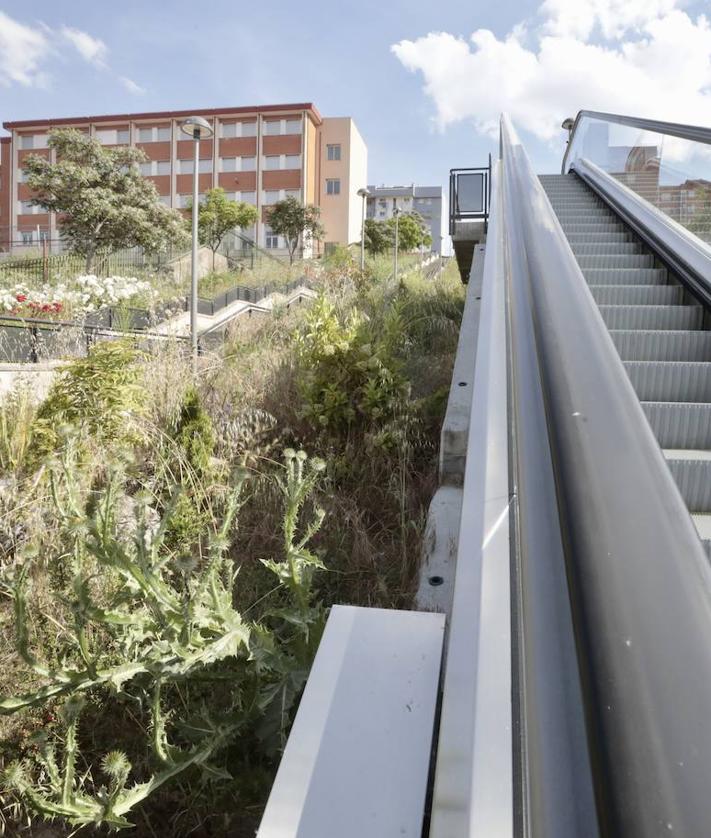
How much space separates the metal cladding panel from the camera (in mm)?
870

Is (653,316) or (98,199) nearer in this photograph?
(653,316)

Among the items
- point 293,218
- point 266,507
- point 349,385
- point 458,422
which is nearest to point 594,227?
A: point 349,385

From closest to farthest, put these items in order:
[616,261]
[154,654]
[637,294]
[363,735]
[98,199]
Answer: [363,735], [154,654], [637,294], [616,261], [98,199]

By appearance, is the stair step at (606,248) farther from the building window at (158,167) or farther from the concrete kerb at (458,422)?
the building window at (158,167)

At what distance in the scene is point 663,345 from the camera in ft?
12.0

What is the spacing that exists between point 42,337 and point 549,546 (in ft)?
21.8

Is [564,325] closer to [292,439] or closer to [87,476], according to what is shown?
[87,476]

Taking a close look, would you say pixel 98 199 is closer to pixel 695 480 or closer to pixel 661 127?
pixel 661 127

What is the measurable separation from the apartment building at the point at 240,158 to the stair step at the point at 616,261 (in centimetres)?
4247

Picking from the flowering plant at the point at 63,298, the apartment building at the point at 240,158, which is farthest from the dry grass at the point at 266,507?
the apartment building at the point at 240,158

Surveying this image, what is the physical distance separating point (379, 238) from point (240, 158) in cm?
1474

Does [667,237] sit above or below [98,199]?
below

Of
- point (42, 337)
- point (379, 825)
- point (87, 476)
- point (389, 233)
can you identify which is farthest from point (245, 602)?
point (389, 233)

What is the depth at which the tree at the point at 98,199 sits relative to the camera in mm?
23219
